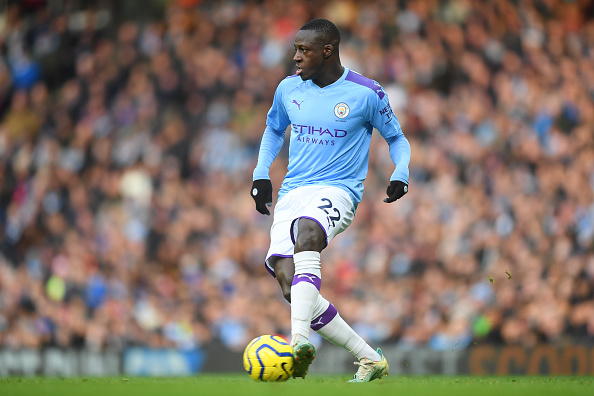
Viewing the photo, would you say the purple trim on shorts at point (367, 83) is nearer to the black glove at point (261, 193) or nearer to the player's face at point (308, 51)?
the player's face at point (308, 51)

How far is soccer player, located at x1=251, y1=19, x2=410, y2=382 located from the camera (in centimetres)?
553

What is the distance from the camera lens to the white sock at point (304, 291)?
5.18 meters

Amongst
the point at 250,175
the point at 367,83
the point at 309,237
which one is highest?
the point at 250,175

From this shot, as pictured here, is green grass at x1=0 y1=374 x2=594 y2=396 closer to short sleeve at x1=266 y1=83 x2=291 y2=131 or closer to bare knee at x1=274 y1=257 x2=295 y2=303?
bare knee at x1=274 y1=257 x2=295 y2=303

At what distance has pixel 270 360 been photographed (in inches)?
199

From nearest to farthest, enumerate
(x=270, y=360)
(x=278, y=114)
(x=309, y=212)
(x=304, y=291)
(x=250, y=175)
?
1. (x=270, y=360)
2. (x=304, y=291)
3. (x=309, y=212)
4. (x=278, y=114)
5. (x=250, y=175)

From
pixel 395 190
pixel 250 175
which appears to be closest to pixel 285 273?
pixel 395 190

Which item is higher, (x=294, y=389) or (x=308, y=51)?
(x=308, y=51)

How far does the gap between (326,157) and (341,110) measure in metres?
0.31

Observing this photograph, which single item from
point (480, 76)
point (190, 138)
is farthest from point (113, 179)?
point (480, 76)

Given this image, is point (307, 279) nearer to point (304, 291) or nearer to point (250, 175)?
point (304, 291)

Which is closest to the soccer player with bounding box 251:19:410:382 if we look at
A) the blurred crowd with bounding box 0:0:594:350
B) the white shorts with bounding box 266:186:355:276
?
the white shorts with bounding box 266:186:355:276

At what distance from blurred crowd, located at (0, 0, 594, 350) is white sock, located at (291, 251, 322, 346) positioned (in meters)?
5.51

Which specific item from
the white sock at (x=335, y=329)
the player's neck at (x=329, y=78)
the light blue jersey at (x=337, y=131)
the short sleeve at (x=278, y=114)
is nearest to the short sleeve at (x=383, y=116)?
the light blue jersey at (x=337, y=131)
